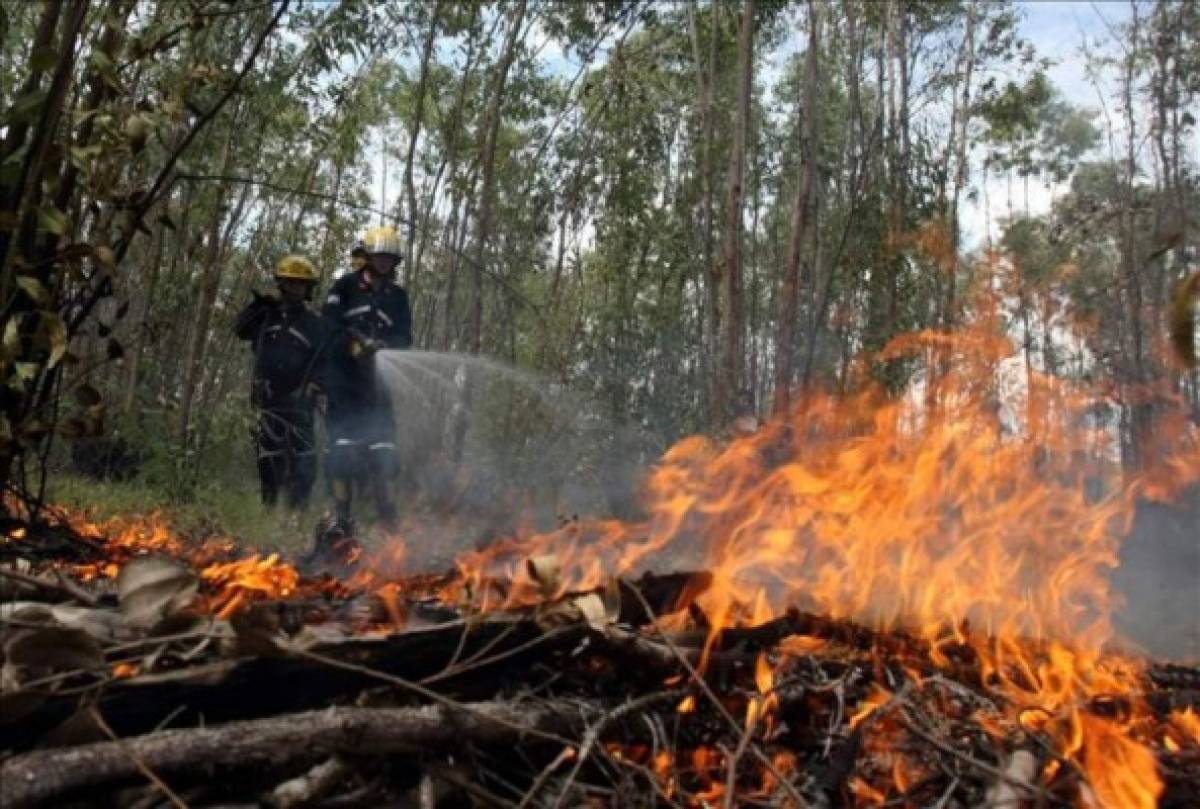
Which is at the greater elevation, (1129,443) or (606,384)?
(606,384)

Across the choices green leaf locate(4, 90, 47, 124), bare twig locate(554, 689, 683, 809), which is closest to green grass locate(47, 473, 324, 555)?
green leaf locate(4, 90, 47, 124)

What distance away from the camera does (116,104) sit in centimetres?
326

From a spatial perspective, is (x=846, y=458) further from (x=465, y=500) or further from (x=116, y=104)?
(x=465, y=500)

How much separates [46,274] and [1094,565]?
394cm

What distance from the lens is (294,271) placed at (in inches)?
303

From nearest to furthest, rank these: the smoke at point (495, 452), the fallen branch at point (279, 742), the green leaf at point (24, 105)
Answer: the fallen branch at point (279, 742) < the green leaf at point (24, 105) < the smoke at point (495, 452)

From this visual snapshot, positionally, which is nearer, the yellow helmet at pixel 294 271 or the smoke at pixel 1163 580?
the smoke at pixel 1163 580

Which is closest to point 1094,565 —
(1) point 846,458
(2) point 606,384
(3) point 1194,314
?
(1) point 846,458

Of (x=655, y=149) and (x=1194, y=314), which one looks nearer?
(x=1194, y=314)

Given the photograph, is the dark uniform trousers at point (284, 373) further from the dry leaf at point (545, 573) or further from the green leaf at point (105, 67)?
the dry leaf at point (545, 573)

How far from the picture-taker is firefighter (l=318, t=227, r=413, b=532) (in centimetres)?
702

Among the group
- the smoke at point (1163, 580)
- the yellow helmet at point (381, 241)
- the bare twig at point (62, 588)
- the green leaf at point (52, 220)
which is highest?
the yellow helmet at point (381, 241)

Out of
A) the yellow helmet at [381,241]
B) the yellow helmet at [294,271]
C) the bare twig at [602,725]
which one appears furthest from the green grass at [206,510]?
the bare twig at [602,725]

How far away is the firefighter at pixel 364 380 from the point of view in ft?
23.0
